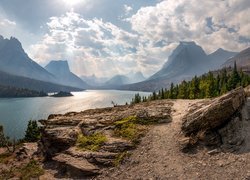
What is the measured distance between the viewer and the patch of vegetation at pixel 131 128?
31702 millimetres

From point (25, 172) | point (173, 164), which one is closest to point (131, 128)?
point (173, 164)

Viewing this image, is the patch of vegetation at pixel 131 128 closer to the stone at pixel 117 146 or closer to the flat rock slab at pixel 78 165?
the stone at pixel 117 146

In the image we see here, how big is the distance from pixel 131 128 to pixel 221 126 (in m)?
10.4

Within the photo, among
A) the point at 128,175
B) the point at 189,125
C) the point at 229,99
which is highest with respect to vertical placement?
the point at 229,99

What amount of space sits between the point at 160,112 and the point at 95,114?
37.2 feet

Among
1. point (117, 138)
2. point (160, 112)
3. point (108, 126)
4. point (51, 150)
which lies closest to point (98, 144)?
point (117, 138)

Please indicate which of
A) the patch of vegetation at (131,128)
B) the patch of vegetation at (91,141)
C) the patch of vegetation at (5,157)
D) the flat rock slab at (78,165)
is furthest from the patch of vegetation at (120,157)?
the patch of vegetation at (5,157)

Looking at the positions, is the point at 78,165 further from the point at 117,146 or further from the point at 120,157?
the point at 117,146

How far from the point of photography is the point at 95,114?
1704 inches

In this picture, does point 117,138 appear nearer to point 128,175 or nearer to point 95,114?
point 128,175

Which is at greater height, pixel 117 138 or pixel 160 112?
pixel 160 112

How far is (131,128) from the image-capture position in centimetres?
3378

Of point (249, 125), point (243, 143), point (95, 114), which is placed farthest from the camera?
point (95, 114)

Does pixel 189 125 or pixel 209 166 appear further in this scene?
pixel 189 125
